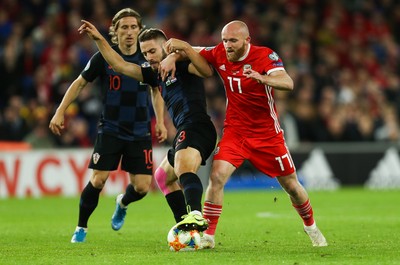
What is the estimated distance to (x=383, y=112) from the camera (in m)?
21.4

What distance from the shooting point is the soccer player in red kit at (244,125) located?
8.87 metres

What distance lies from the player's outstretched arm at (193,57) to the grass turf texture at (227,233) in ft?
5.58

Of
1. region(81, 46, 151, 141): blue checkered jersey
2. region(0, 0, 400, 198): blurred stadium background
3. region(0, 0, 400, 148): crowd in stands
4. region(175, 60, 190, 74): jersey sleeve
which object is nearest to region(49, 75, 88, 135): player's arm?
region(81, 46, 151, 141): blue checkered jersey

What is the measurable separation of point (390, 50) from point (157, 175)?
1534 cm

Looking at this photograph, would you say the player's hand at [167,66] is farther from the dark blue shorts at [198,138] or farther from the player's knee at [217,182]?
the player's knee at [217,182]

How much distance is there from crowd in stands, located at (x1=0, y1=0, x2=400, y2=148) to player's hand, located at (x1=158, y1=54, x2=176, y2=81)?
1013 centimetres

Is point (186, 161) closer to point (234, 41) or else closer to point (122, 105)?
point (234, 41)

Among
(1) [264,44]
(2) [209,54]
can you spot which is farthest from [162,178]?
(1) [264,44]

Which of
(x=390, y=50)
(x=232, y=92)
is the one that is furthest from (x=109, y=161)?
(x=390, y=50)

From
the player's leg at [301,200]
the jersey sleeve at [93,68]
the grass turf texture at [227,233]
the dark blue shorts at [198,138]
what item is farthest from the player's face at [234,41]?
the grass turf texture at [227,233]

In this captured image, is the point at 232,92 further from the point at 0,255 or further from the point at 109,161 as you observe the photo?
the point at 0,255

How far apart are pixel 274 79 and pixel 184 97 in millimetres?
1084

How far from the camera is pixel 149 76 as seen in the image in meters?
9.53

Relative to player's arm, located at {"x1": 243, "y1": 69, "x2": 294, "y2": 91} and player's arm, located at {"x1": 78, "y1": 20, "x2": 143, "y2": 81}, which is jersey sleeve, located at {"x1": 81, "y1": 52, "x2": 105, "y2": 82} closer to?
player's arm, located at {"x1": 78, "y1": 20, "x2": 143, "y2": 81}
